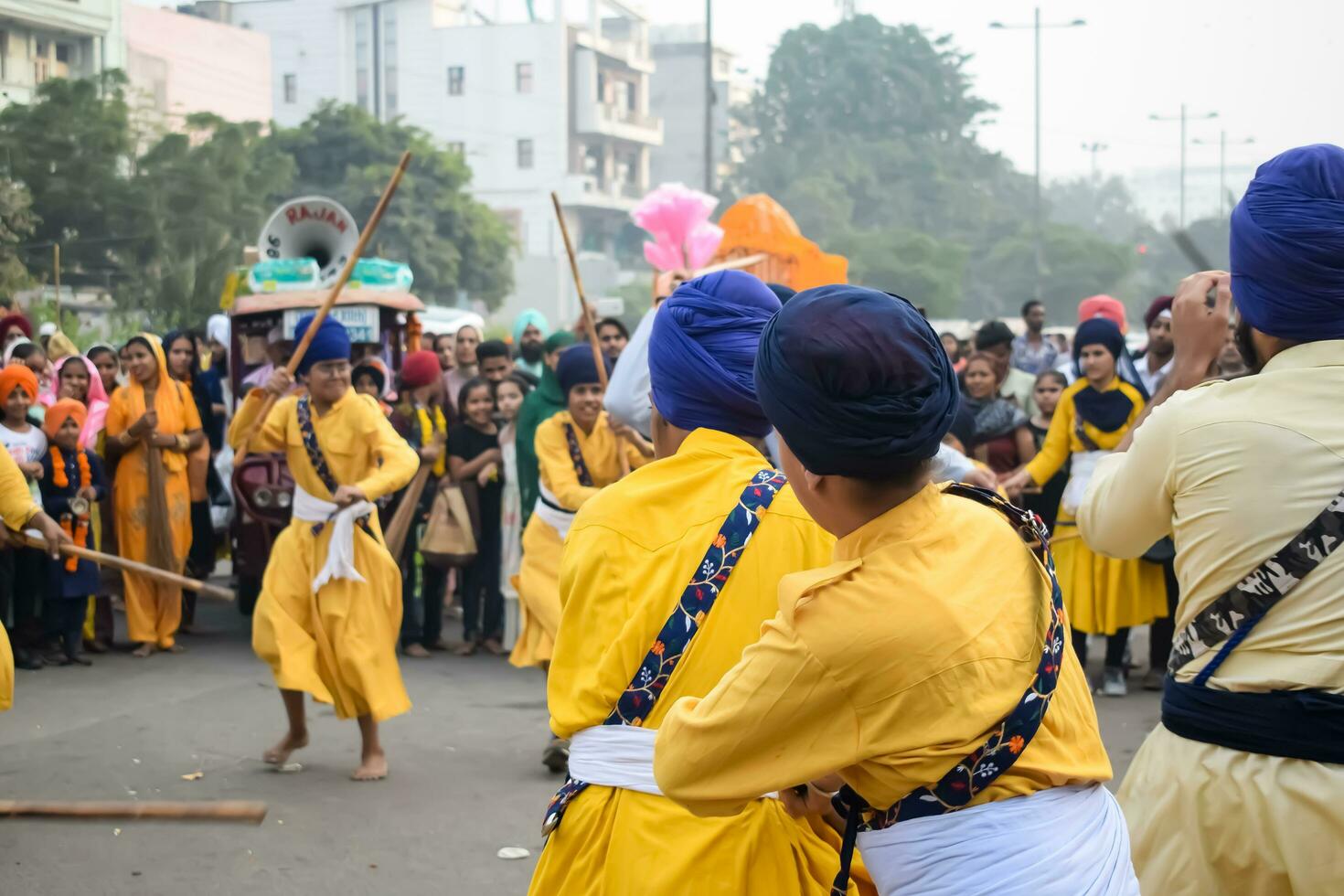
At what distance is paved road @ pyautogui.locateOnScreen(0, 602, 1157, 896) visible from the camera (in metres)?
5.62

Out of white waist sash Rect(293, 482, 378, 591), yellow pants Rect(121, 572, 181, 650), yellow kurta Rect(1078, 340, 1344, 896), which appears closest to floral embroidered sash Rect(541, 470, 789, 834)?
yellow kurta Rect(1078, 340, 1344, 896)

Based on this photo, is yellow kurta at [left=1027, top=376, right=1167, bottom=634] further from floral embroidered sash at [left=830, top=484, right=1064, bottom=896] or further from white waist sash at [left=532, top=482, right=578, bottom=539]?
floral embroidered sash at [left=830, top=484, right=1064, bottom=896]

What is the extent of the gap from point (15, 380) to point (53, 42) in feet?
23.1

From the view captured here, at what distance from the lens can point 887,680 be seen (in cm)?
200

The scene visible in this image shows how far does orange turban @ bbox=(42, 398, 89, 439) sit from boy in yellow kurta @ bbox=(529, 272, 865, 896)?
7.57 meters

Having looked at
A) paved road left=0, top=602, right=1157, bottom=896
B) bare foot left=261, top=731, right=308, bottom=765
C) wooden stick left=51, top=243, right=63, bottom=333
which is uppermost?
wooden stick left=51, top=243, right=63, bottom=333

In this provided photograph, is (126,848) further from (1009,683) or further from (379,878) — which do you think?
(1009,683)

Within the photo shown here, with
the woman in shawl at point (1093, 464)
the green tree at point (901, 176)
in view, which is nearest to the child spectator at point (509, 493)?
the woman in shawl at point (1093, 464)

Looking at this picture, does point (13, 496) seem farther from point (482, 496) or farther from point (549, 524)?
point (482, 496)

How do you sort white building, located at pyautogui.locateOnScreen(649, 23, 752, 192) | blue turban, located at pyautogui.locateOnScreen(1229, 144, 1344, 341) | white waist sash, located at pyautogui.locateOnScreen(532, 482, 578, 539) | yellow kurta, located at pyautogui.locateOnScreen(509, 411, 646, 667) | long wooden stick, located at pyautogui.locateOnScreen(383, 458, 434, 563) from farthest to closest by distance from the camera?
1. white building, located at pyautogui.locateOnScreen(649, 23, 752, 192)
2. long wooden stick, located at pyautogui.locateOnScreen(383, 458, 434, 563)
3. white waist sash, located at pyautogui.locateOnScreen(532, 482, 578, 539)
4. yellow kurta, located at pyautogui.locateOnScreen(509, 411, 646, 667)
5. blue turban, located at pyautogui.locateOnScreen(1229, 144, 1344, 341)

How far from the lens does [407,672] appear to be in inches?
381

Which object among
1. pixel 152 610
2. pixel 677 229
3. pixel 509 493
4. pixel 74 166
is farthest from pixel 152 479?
pixel 74 166

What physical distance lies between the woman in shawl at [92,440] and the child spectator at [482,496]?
242 centimetres

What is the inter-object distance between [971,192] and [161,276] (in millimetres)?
52786
